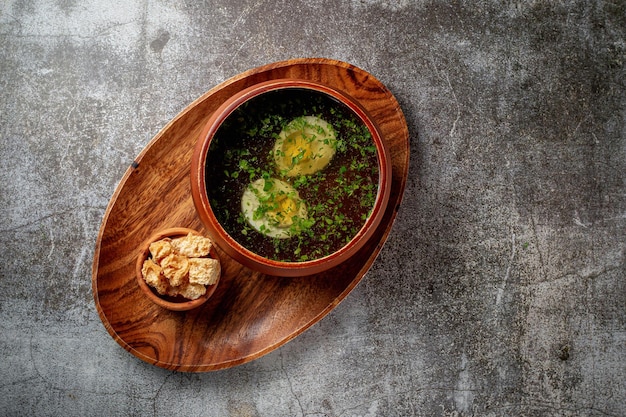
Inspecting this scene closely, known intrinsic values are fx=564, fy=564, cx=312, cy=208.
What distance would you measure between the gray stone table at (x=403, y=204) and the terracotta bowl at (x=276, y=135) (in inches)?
22.7

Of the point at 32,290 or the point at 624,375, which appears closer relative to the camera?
the point at 32,290

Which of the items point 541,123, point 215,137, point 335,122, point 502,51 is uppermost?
point 215,137

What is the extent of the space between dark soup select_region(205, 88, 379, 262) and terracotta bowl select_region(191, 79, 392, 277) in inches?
0.5

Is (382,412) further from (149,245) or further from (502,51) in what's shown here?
(502,51)

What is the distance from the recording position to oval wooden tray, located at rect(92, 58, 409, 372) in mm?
1950

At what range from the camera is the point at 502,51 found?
245 centimetres

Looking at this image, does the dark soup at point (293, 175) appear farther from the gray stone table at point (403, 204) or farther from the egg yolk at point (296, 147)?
the gray stone table at point (403, 204)

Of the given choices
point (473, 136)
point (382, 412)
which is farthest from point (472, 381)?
point (473, 136)

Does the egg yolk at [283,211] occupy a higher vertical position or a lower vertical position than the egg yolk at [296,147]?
lower

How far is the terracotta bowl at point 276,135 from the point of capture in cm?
176

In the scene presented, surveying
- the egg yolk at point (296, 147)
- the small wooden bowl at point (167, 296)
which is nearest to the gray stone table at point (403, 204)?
the small wooden bowl at point (167, 296)

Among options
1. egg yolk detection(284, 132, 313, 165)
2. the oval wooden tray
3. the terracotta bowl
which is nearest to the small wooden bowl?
the oval wooden tray

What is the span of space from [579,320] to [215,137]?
1.74 m

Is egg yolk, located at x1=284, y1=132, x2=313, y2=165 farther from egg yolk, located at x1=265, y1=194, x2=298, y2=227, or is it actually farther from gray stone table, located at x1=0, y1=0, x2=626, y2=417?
gray stone table, located at x1=0, y1=0, x2=626, y2=417
